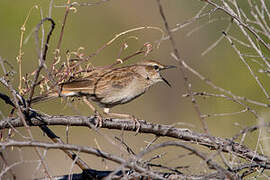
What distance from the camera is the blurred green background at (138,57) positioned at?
1168 centimetres

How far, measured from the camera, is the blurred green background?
1168cm

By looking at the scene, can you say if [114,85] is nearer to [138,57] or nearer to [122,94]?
[122,94]

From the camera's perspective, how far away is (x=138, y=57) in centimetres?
1263

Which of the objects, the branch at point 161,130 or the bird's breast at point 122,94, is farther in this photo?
the bird's breast at point 122,94

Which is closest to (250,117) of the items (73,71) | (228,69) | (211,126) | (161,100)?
(211,126)

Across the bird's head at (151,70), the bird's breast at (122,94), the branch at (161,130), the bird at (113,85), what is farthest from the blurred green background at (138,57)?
the branch at (161,130)

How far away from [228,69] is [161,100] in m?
2.08

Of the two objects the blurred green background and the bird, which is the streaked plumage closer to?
the bird

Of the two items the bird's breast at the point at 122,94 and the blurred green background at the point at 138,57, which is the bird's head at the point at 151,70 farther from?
the blurred green background at the point at 138,57

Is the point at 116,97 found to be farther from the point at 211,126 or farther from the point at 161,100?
the point at 161,100

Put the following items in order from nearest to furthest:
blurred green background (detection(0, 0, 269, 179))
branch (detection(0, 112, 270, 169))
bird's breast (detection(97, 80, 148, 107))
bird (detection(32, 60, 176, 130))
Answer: branch (detection(0, 112, 270, 169)) < bird (detection(32, 60, 176, 130)) < bird's breast (detection(97, 80, 148, 107)) < blurred green background (detection(0, 0, 269, 179))

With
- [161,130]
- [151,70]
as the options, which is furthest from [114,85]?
[161,130]

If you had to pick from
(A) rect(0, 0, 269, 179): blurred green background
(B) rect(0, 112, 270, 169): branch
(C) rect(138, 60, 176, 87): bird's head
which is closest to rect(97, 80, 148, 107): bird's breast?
(C) rect(138, 60, 176, 87): bird's head

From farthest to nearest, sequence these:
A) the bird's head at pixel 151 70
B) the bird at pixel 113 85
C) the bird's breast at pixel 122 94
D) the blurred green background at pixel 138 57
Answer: the blurred green background at pixel 138 57 < the bird's head at pixel 151 70 < the bird's breast at pixel 122 94 < the bird at pixel 113 85
